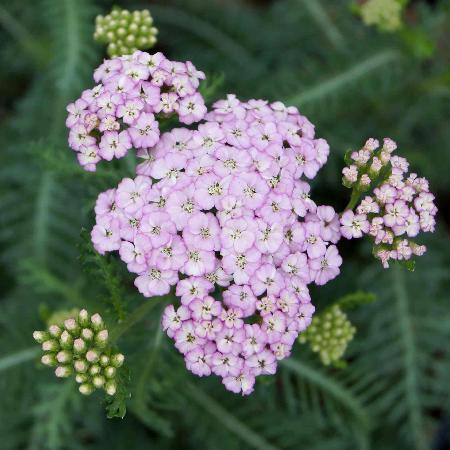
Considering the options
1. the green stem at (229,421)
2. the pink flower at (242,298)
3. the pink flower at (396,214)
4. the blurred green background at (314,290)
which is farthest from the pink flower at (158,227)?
the green stem at (229,421)

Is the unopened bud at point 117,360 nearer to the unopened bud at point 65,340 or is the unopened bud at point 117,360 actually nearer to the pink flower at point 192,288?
the unopened bud at point 65,340

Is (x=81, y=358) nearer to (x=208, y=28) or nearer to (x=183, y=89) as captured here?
(x=183, y=89)

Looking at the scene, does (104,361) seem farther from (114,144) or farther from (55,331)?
(114,144)

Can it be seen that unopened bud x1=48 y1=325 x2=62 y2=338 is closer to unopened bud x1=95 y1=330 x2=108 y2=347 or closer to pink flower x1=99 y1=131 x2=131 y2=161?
unopened bud x1=95 y1=330 x2=108 y2=347

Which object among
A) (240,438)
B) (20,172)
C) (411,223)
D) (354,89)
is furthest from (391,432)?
(20,172)

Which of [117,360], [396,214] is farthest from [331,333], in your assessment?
[117,360]

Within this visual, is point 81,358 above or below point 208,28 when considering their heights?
below
